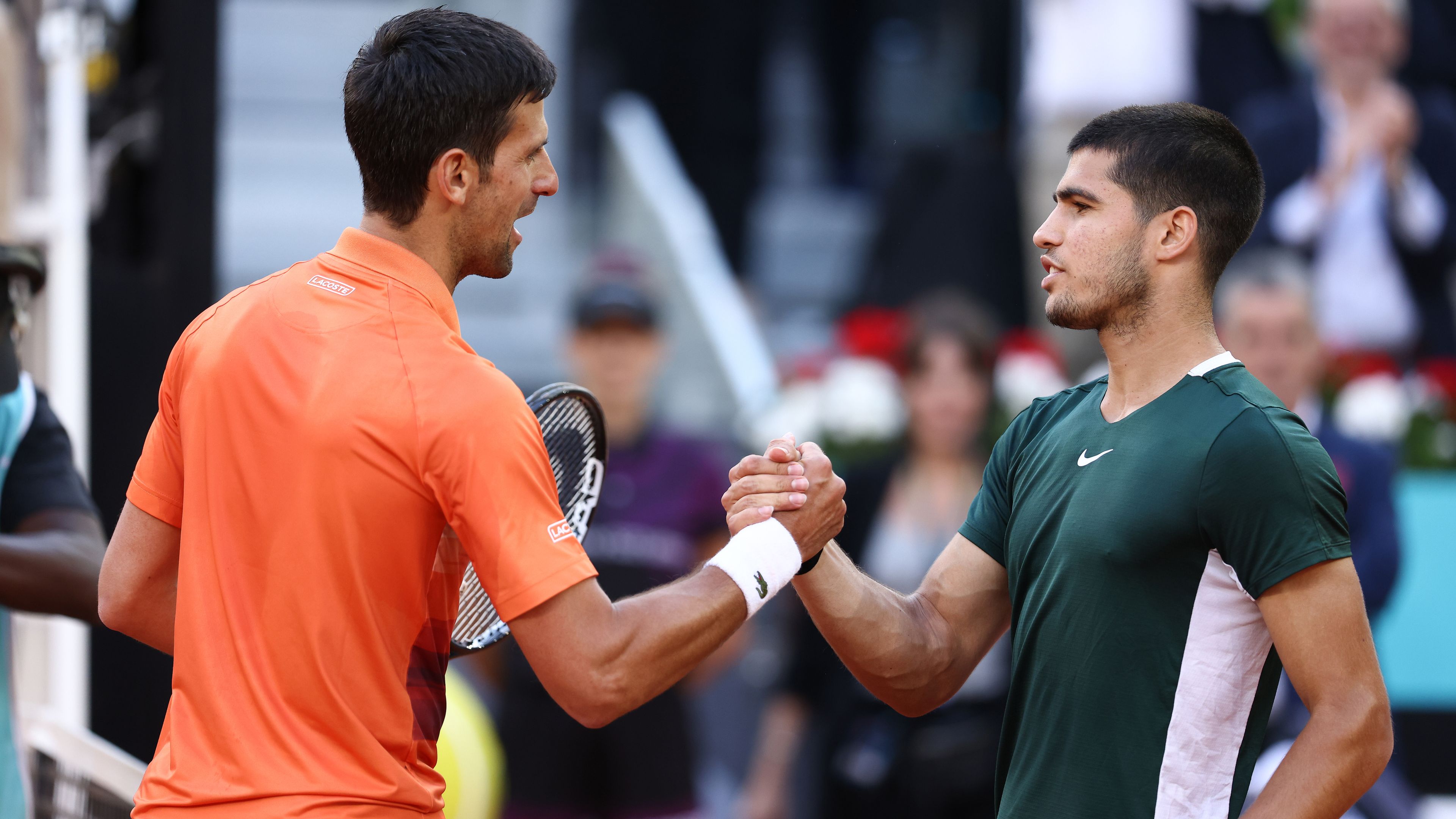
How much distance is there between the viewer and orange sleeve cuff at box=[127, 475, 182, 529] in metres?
2.48

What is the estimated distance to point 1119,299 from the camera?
2693mm

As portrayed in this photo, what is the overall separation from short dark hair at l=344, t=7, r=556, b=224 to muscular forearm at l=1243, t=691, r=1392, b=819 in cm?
156

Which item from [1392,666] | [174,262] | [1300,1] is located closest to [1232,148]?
[174,262]

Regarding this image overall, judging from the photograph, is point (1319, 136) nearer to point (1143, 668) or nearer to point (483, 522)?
point (1143, 668)

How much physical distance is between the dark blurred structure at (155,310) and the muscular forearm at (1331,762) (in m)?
3.63

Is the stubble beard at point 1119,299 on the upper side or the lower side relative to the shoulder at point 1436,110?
lower

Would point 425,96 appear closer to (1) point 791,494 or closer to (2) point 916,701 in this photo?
(1) point 791,494

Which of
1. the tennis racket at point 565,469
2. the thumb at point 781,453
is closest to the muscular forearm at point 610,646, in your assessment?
the tennis racket at point 565,469

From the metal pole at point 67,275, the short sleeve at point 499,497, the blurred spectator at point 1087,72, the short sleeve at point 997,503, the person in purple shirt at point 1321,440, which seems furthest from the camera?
the blurred spectator at point 1087,72

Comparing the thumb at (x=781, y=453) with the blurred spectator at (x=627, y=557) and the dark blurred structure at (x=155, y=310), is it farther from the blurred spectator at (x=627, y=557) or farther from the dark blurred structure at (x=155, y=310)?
the dark blurred structure at (x=155, y=310)

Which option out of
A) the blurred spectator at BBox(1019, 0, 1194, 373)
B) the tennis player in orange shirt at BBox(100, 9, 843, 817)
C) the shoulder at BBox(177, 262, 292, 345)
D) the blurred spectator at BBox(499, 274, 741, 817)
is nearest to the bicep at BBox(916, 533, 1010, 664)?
the tennis player in orange shirt at BBox(100, 9, 843, 817)

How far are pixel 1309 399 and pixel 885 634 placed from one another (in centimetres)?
294

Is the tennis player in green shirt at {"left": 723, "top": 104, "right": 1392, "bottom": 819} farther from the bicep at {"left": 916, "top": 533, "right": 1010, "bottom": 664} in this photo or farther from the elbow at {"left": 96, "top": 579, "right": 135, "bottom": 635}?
the elbow at {"left": 96, "top": 579, "right": 135, "bottom": 635}

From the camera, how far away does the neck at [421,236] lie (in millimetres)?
2447
